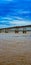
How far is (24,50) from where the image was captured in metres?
1.30

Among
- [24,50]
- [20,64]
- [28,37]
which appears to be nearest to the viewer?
[20,64]

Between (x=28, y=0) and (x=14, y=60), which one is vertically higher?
(x=28, y=0)

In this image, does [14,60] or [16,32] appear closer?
[14,60]

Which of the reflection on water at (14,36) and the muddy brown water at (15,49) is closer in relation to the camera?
the muddy brown water at (15,49)

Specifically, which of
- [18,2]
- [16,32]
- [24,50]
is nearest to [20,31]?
[16,32]

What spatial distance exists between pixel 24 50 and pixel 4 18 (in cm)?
50

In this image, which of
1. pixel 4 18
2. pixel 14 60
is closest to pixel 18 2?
pixel 4 18

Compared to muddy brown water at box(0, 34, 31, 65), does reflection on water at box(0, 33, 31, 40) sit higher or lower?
higher

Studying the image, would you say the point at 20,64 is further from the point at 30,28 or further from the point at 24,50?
the point at 30,28

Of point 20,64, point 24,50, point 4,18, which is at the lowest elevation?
point 20,64

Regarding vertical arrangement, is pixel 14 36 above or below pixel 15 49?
above

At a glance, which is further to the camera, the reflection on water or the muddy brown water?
the reflection on water

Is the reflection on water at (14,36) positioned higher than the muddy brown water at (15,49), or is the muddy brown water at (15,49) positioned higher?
the reflection on water at (14,36)

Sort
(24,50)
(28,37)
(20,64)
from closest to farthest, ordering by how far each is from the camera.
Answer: (20,64) → (24,50) → (28,37)
